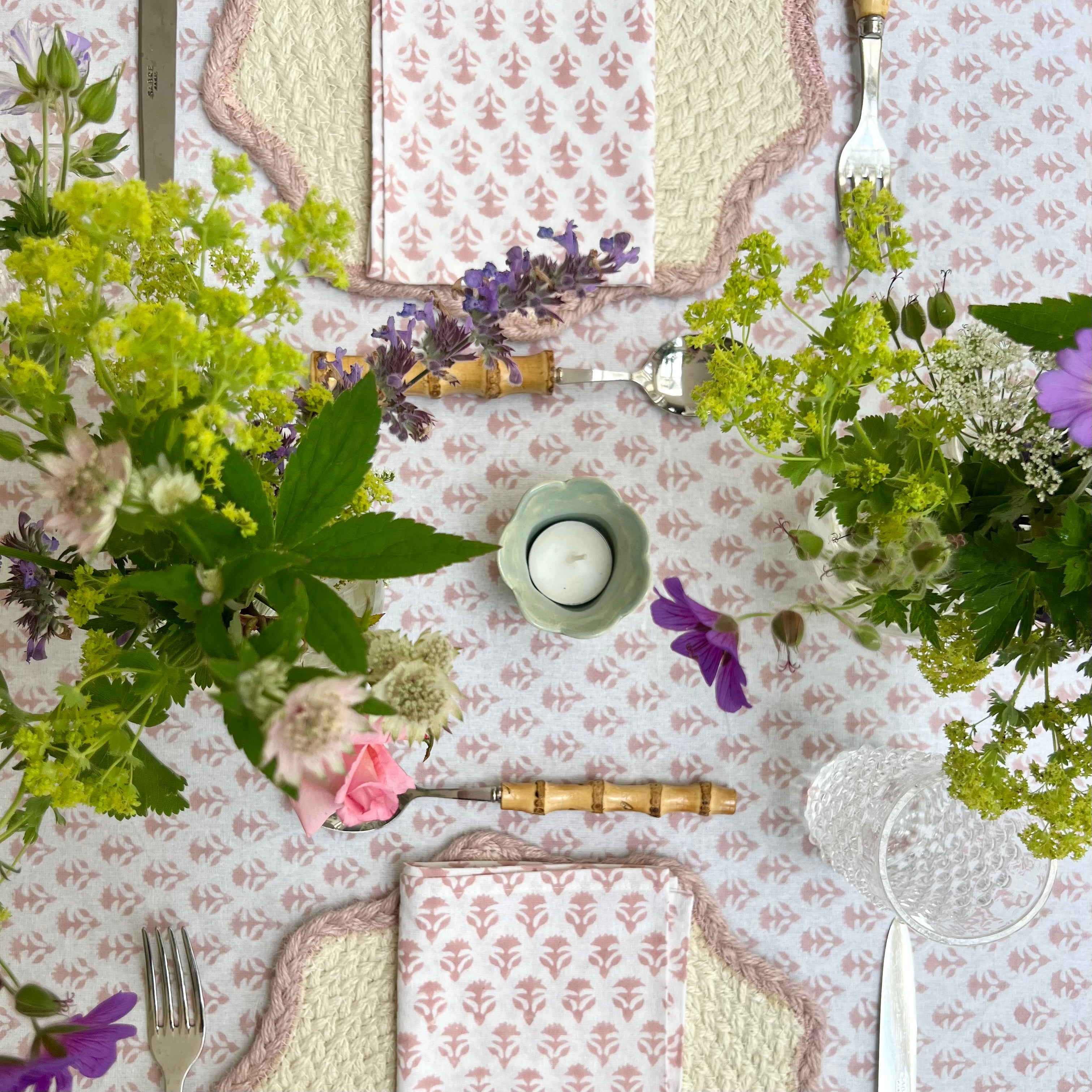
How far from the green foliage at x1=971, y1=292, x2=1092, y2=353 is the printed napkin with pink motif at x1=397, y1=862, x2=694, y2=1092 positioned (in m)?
0.50

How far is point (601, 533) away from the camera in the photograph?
74 centimetres

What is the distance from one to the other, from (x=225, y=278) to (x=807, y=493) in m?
0.51

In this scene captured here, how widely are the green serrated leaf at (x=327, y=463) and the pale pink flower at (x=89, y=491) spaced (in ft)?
0.23

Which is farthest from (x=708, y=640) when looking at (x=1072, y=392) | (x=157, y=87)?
(x=157, y=87)

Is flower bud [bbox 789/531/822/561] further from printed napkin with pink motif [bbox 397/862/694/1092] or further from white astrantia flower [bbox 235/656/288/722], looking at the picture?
white astrantia flower [bbox 235/656/288/722]

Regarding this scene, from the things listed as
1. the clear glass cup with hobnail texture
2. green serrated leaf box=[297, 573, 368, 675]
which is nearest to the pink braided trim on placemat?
the clear glass cup with hobnail texture

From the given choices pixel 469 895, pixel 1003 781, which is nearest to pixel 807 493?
pixel 1003 781

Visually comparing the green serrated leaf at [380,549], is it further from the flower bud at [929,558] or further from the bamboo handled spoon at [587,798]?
the bamboo handled spoon at [587,798]

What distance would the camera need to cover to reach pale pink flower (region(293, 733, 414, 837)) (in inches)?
13.2

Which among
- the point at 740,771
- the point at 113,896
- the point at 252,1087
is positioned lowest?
the point at 252,1087

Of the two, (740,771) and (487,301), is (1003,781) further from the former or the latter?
(487,301)

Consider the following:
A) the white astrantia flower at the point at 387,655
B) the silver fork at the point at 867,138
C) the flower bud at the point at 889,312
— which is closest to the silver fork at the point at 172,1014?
the white astrantia flower at the point at 387,655

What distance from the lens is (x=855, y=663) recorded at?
758 mm

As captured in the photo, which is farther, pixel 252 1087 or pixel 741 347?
pixel 252 1087
